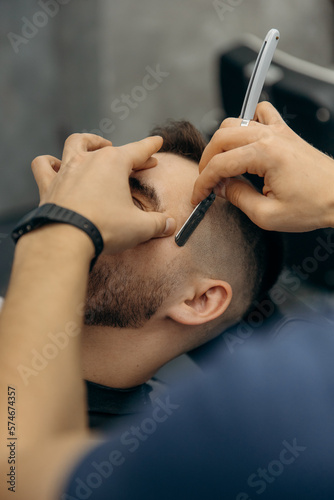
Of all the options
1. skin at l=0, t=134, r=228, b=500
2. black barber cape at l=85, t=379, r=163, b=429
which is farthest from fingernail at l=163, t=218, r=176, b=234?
black barber cape at l=85, t=379, r=163, b=429

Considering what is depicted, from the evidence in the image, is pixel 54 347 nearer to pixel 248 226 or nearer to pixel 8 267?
pixel 248 226

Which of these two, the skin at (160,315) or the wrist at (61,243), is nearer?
the wrist at (61,243)

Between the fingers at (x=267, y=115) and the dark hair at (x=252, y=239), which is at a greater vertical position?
the fingers at (x=267, y=115)

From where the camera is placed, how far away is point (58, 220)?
0.74 m

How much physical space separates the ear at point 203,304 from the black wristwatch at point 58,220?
0.37m

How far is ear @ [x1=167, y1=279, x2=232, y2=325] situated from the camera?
1091 mm

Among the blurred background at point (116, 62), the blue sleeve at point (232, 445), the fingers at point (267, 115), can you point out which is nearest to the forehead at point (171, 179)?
the fingers at point (267, 115)

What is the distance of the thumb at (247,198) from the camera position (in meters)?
0.91

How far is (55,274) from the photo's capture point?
0.70 m

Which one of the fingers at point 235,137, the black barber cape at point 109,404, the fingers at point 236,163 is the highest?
the fingers at point 235,137

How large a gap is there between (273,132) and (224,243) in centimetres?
32

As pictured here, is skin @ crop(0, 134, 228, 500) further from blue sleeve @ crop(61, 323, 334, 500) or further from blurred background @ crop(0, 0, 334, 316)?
blurred background @ crop(0, 0, 334, 316)

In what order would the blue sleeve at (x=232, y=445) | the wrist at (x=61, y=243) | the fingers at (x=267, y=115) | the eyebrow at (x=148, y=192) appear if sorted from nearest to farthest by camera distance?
the blue sleeve at (x=232, y=445)
the wrist at (x=61, y=243)
the fingers at (x=267, y=115)
the eyebrow at (x=148, y=192)

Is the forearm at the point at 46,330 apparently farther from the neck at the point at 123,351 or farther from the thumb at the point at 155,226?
the neck at the point at 123,351
